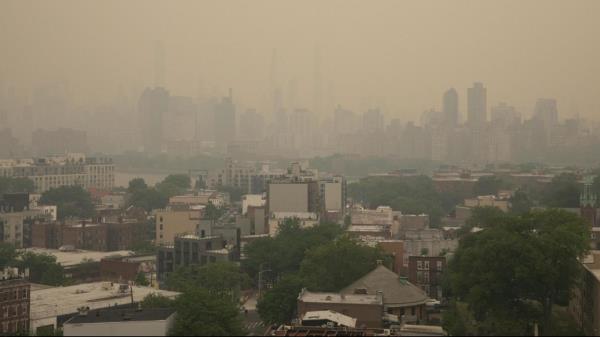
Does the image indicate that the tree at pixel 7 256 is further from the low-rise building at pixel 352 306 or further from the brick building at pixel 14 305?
the low-rise building at pixel 352 306

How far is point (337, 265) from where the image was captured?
10500mm

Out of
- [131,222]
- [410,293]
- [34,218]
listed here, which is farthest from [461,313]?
[34,218]

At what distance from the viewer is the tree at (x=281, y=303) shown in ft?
31.1

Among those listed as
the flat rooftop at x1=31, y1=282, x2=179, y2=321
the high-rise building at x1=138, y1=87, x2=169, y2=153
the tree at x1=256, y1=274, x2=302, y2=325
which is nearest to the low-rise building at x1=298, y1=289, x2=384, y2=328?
the tree at x1=256, y1=274, x2=302, y2=325

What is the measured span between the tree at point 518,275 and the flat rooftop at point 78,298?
3126mm

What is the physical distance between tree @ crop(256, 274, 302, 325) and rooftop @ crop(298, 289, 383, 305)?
389mm

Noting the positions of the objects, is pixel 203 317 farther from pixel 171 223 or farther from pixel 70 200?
pixel 70 200

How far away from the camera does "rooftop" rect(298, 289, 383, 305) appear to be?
8602 millimetres

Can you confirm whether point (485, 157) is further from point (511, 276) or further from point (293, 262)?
point (511, 276)

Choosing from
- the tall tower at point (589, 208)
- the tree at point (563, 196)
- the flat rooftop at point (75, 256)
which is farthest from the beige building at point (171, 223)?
the tree at point (563, 196)

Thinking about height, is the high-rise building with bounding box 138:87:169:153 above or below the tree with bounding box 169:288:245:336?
above

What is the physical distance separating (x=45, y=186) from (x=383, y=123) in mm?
21617

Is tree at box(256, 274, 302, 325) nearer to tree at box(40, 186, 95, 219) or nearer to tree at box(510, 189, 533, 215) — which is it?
tree at box(510, 189, 533, 215)

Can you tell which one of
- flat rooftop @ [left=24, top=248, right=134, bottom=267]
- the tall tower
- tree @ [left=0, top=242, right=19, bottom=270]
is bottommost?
flat rooftop @ [left=24, top=248, right=134, bottom=267]
